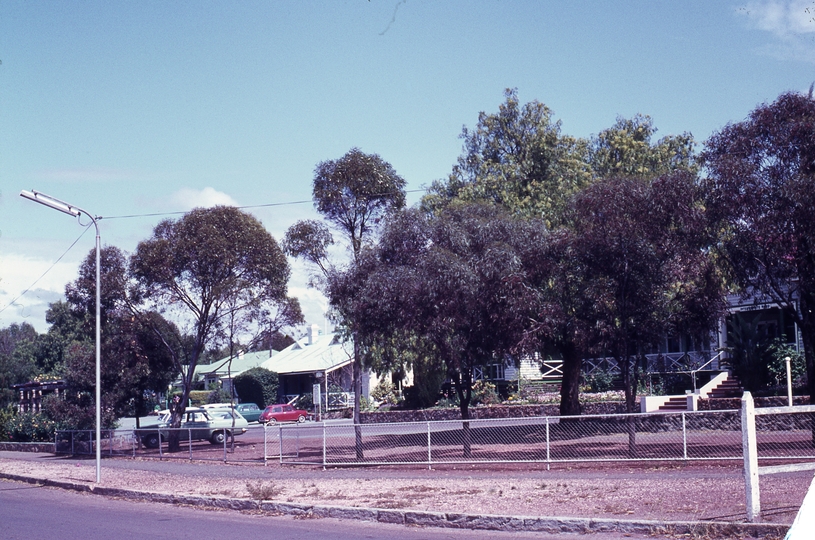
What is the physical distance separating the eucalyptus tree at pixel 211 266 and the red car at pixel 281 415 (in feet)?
60.4

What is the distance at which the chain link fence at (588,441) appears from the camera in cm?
1744

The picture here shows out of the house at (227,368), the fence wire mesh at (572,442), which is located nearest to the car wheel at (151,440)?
the fence wire mesh at (572,442)

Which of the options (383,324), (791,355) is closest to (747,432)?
(383,324)

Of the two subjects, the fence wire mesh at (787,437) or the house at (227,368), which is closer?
the fence wire mesh at (787,437)

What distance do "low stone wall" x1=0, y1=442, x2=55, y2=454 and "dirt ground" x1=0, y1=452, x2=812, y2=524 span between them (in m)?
9.45

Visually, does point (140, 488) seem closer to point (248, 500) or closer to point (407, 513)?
point (248, 500)

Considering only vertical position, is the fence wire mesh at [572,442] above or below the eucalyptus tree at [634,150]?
below

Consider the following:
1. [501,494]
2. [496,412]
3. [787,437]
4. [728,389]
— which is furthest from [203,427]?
[787,437]

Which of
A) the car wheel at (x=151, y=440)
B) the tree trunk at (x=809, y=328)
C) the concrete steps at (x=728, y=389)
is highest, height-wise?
the tree trunk at (x=809, y=328)

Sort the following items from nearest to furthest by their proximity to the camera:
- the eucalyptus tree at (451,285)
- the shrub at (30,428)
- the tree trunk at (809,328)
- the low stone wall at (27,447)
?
the tree trunk at (809,328)
the eucalyptus tree at (451,285)
the low stone wall at (27,447)
the shrub at (30,428)

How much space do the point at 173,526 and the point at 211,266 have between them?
1584 cm

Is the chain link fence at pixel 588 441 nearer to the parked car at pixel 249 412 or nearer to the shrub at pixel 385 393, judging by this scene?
the shrub at pixel 385 393

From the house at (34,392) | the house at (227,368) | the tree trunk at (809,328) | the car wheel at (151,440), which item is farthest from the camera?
the house at (227,368)

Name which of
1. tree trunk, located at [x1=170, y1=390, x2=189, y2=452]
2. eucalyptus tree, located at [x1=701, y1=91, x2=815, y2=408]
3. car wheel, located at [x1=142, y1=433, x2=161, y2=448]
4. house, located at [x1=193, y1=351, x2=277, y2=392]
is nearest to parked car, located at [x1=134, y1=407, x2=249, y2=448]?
car wheel, located at [x1=142, y1=433, x2=161, y2=448]
